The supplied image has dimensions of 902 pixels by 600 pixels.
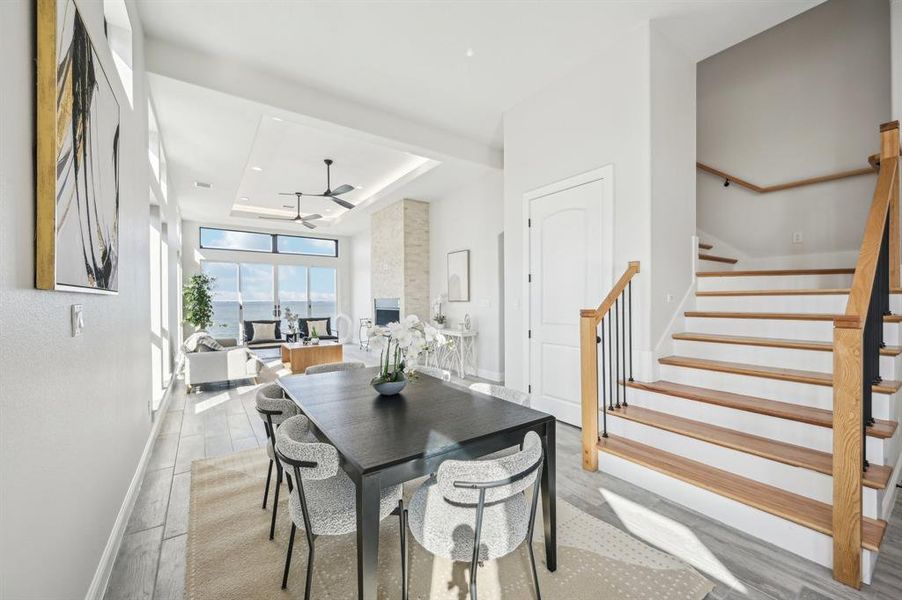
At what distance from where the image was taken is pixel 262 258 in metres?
9.94

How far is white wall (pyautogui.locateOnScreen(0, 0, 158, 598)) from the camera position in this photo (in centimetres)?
97

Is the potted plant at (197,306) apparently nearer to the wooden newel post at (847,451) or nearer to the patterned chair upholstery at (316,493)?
the patterned chair upholstery at (316,493)

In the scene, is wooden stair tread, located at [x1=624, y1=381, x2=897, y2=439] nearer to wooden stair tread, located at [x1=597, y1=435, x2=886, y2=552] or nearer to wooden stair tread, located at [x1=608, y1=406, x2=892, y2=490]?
wooden stair tread, located at [x1=608, y1=406, x2=892, y2=490]

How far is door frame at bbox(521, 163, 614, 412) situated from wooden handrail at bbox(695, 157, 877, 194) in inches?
62.9

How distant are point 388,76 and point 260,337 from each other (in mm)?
6073

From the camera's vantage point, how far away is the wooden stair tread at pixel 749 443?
1935 millimetres

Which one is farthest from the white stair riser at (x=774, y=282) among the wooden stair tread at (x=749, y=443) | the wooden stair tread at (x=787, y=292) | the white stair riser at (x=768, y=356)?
the wooden stair tread at (x=749, y=443)

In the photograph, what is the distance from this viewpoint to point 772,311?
3123mm

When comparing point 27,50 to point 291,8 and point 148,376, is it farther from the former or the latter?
point 148,376

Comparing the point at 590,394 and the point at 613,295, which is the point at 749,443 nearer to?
the point at 590,394

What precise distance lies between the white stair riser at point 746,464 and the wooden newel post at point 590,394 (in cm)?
29

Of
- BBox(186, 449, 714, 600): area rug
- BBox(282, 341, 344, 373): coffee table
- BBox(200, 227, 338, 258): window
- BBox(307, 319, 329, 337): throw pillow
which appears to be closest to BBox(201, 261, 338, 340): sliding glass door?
BBox(200, 227, 338, 258): window

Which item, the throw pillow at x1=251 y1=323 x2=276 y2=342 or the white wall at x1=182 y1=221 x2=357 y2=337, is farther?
the white wall at x1=182 y1=221 x2=357 y2=337

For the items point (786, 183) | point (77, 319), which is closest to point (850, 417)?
point (786, 183)
